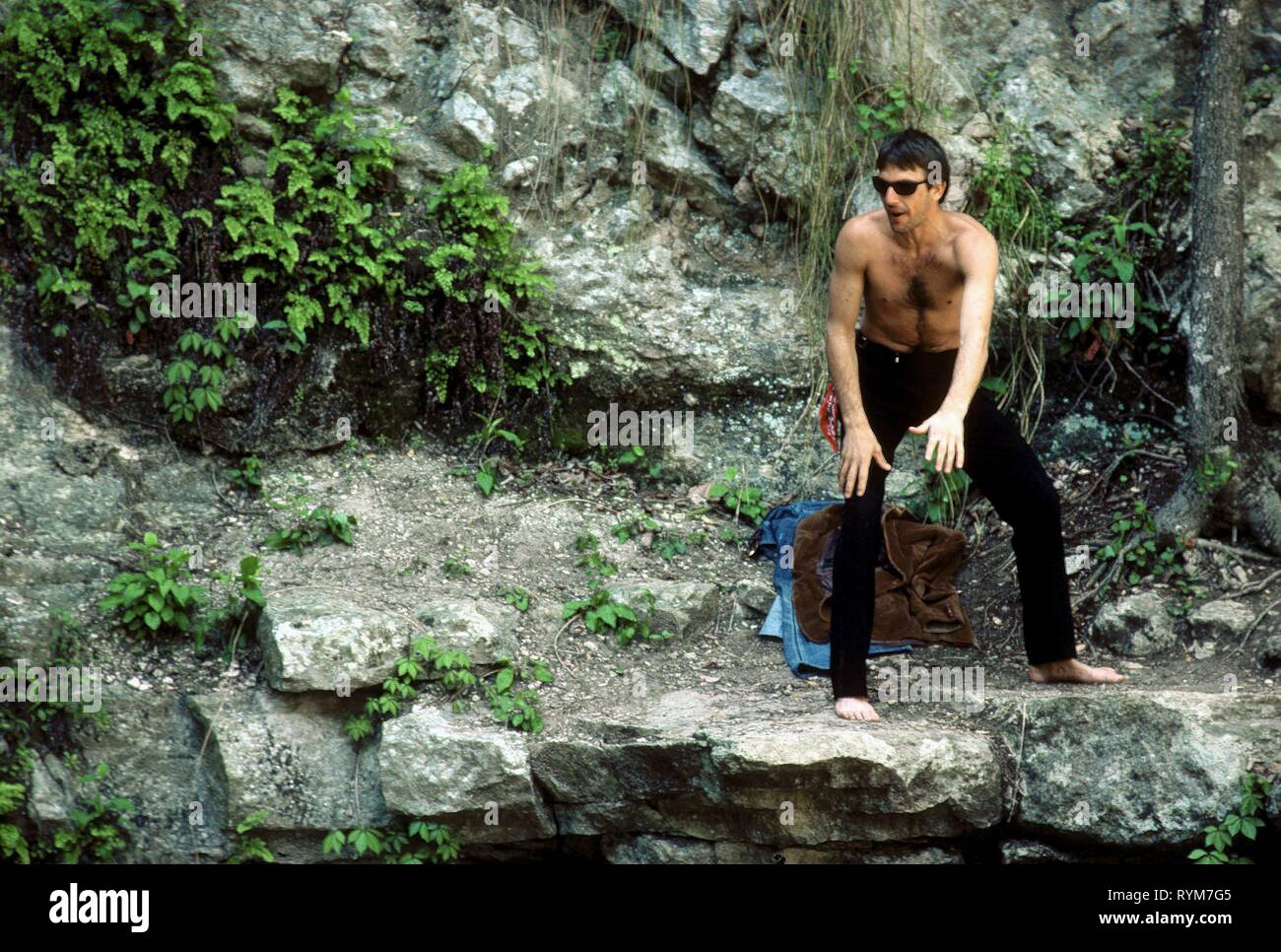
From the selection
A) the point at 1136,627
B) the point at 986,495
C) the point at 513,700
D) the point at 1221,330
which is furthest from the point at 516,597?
the point at 1221,330

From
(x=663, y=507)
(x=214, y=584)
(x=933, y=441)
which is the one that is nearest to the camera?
(x=933, y=441)

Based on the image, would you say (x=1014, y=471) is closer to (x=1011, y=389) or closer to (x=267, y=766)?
(x=1011, y=389)

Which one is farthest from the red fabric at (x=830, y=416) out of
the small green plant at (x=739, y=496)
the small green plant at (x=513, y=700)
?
the small green plant at (x=513, y=700)

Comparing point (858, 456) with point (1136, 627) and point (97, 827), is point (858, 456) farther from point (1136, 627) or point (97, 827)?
point (97, 827)

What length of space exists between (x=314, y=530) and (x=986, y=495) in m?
3.07

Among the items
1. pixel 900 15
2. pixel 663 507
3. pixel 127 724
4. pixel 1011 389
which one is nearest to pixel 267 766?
pixel 127 724

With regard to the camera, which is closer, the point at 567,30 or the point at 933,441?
the point at 933,441

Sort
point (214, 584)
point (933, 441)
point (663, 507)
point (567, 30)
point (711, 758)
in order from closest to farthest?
1. point (933, 441)
2. point (711, 758)
3. point (214, 584)
4. point (663, 507)
5. point (567, 30)

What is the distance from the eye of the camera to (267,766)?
5.39 m

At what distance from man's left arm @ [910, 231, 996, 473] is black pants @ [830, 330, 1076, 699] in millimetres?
186

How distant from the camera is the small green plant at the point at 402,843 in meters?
5.32

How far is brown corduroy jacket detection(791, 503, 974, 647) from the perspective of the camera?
19.6 feet

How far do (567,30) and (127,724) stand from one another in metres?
4.30

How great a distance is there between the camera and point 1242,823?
16.0ft
